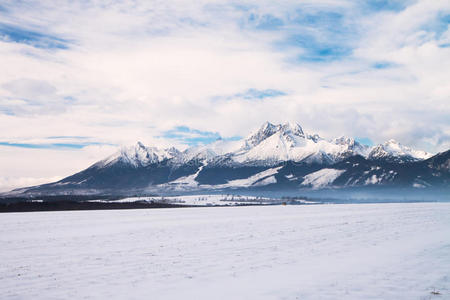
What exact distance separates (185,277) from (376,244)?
639 inches

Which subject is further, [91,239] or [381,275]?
[91,239]

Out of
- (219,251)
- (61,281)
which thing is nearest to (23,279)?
(61,281)

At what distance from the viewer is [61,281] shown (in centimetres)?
1878

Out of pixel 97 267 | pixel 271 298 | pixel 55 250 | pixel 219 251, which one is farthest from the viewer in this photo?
pixel 55 250

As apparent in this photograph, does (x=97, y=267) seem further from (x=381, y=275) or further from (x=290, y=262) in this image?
(x=381, y=275)

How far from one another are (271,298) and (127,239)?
72.8 feet

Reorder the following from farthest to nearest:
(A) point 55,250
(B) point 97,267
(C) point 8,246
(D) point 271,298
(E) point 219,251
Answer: (C) point 8,246 → (A) point 55,250 → (E) point 219,251 → (B) point 97,267 → (D) point 271,298

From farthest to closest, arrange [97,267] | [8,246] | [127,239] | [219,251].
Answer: [127,239], [8,246], [219,251], [97,267]

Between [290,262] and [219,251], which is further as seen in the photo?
[219,251]

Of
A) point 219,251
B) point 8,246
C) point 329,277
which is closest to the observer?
point 329,277

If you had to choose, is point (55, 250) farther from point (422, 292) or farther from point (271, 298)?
point (422, 292)

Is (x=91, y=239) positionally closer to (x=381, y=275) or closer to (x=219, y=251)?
(x=219, y=251)

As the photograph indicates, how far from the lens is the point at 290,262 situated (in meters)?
22.7

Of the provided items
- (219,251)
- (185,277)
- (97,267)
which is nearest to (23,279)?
(97,267)
